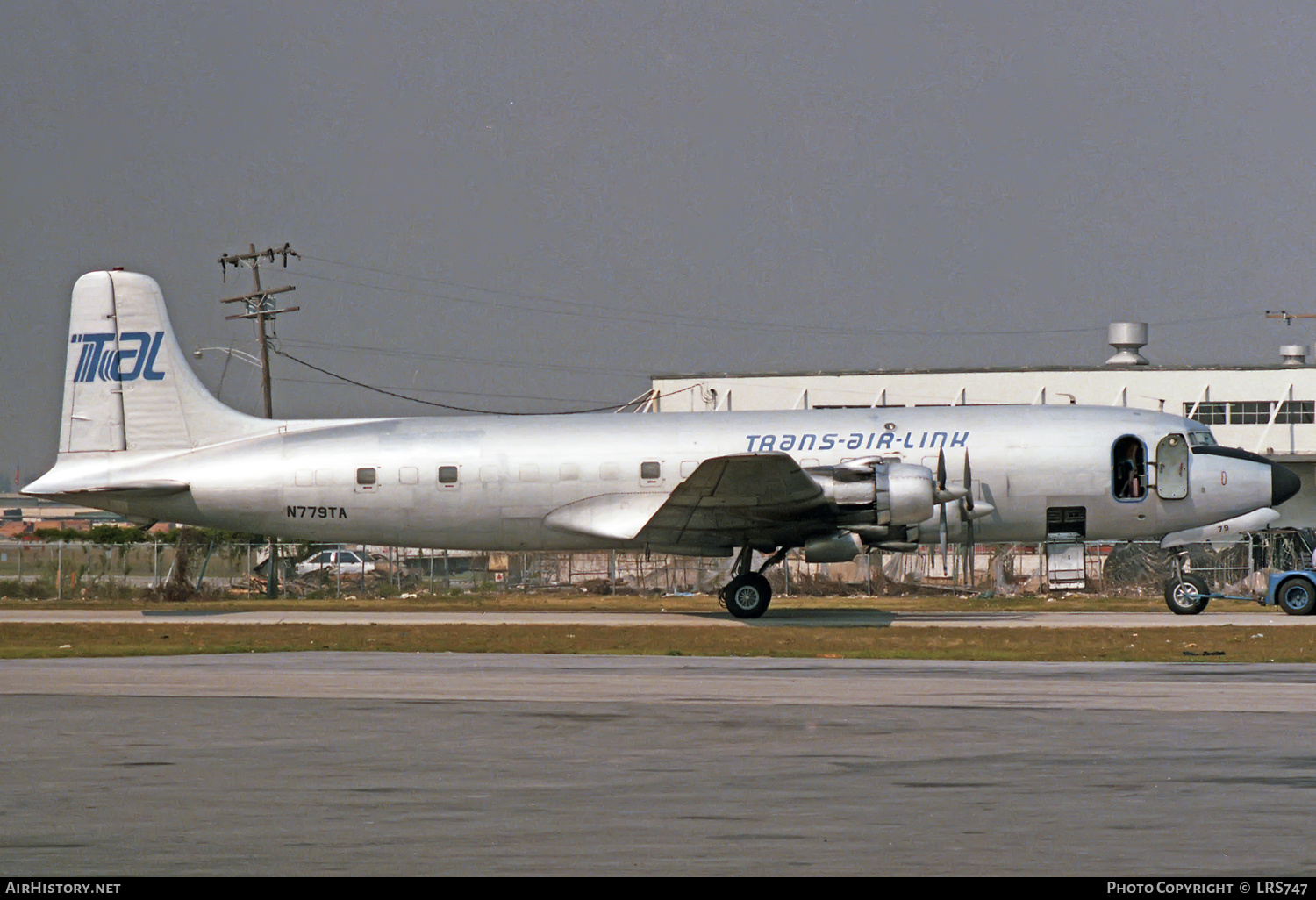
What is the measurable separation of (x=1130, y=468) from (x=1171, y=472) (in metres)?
0.92

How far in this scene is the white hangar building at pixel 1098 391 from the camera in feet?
227

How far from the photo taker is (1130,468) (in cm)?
3120

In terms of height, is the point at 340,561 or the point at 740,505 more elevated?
the point at 740,505

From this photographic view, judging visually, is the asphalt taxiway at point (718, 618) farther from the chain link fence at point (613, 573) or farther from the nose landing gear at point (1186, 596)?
the chain link fence at point (613, 573)

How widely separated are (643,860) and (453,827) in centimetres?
151

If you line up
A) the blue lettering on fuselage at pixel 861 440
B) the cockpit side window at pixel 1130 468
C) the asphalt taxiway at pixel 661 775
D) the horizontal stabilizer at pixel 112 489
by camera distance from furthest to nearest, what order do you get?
1. the horizontal stabilizer at pixel 112 489
2. the cockpit side window at pixel 1130 468
3. the blue lettering on fuselage at pixel 861 440
4. the asphalt taxiway at pixel 661 775

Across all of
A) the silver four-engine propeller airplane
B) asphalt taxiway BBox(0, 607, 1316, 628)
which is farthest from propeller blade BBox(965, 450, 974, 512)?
asphalt taxiway BBox(0, 607, 1316, 628)

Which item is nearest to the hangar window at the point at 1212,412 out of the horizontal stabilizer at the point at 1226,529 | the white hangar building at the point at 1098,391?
the white hangar building at the point at 1098,391

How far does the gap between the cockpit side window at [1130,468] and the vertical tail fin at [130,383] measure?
19961mm

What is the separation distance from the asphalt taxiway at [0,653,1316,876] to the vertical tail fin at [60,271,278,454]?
1647 cm

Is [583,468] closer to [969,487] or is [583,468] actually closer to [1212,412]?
[969,487]

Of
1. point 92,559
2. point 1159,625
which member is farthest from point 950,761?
point 92,559

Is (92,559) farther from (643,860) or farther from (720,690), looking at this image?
(643,860)

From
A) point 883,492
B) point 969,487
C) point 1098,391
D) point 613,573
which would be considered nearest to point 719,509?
point 883,492
